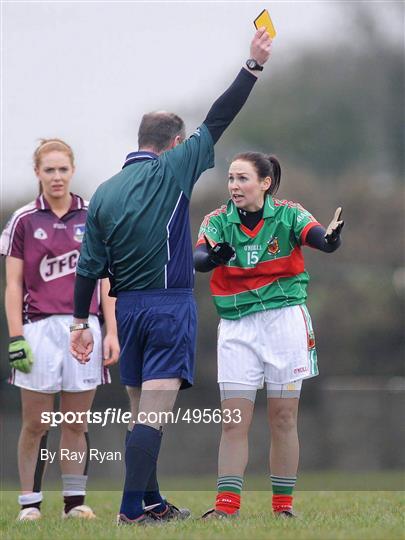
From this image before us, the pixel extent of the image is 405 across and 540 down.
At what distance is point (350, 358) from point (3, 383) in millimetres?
6992

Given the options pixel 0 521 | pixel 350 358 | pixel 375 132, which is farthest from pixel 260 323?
pixel 375 132

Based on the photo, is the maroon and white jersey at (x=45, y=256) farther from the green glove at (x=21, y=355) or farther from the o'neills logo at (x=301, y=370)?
the o'neills logo at (x=301, y=370)

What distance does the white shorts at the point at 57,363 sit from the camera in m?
7.38

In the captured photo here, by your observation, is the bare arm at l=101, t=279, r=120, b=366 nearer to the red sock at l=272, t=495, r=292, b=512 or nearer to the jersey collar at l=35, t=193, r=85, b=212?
the jersey collar at l=35, t=193, r=85, b=212

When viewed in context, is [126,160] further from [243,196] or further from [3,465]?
[3,465]

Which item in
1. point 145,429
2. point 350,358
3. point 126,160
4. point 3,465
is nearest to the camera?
point 145,429

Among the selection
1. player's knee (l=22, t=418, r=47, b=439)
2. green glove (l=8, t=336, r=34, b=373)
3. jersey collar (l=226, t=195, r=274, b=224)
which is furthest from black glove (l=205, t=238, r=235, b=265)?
player's knee (l=22, t=418, r=47, b=439)

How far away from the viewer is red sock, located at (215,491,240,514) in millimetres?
6488

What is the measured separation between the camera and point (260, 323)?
22.1ft

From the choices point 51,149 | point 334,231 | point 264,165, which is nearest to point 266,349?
point 334,231

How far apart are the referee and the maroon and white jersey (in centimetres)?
88

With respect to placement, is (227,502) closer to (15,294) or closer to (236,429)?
(236,429)

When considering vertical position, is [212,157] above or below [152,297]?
above

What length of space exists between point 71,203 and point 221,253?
1.60 metres
